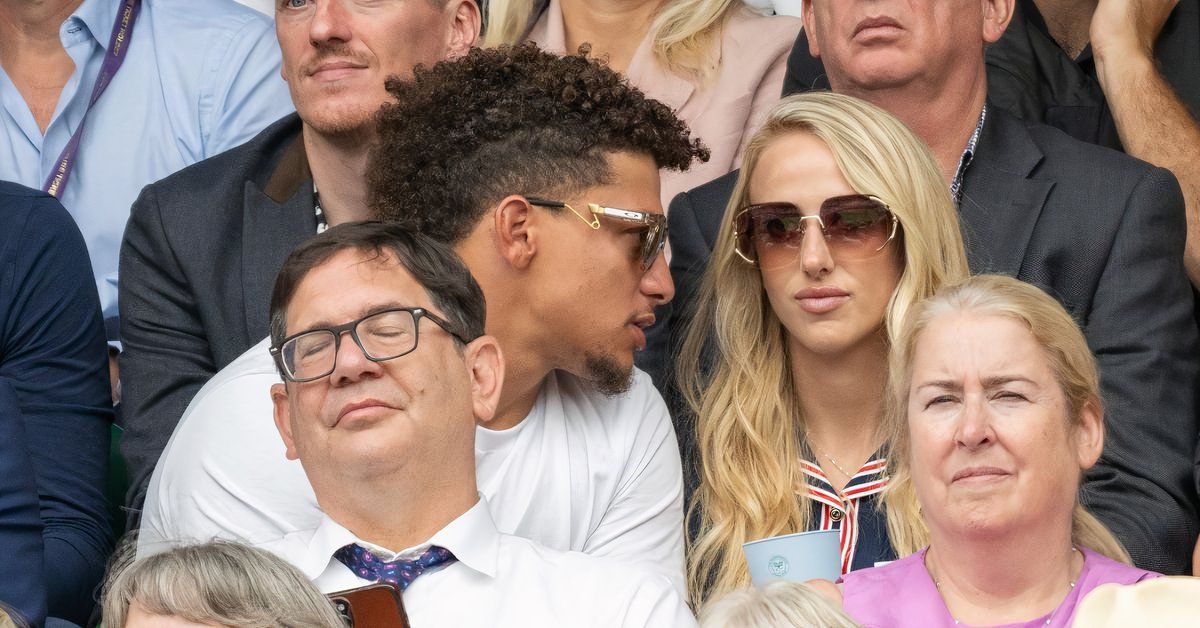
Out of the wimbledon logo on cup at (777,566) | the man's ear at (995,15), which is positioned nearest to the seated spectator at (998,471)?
the wimbledon logo on cup at (777,566)

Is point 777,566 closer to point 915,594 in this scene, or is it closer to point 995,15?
point 915,594

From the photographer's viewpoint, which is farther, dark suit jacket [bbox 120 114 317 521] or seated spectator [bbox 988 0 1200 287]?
seated spectator [bbox 988 0 1200 287]

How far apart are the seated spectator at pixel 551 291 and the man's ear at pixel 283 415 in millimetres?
186

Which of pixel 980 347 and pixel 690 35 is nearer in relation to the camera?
pixel 980 347

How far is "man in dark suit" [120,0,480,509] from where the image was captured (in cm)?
346

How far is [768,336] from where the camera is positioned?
329cm

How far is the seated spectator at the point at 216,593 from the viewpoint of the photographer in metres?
2.05

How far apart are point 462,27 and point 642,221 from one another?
1026 mm

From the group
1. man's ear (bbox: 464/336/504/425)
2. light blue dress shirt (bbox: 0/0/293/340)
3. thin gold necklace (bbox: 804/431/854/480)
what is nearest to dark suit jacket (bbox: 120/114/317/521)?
light blue dress shirt (bbox: 0/0/293/340)

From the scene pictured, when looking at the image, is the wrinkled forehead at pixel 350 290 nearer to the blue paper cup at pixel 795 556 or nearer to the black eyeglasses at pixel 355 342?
the black eyeglasses at pixel 355 342

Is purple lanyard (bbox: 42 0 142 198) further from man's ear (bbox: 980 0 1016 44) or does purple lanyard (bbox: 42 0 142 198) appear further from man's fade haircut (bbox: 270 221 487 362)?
man's ear (bbox: 980 0 1016 44)

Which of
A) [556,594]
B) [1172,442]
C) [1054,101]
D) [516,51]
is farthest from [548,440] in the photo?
[1054,101]

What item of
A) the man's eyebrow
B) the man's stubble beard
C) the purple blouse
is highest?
the man's eyebrow

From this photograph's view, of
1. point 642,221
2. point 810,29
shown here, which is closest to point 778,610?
point 642,221
